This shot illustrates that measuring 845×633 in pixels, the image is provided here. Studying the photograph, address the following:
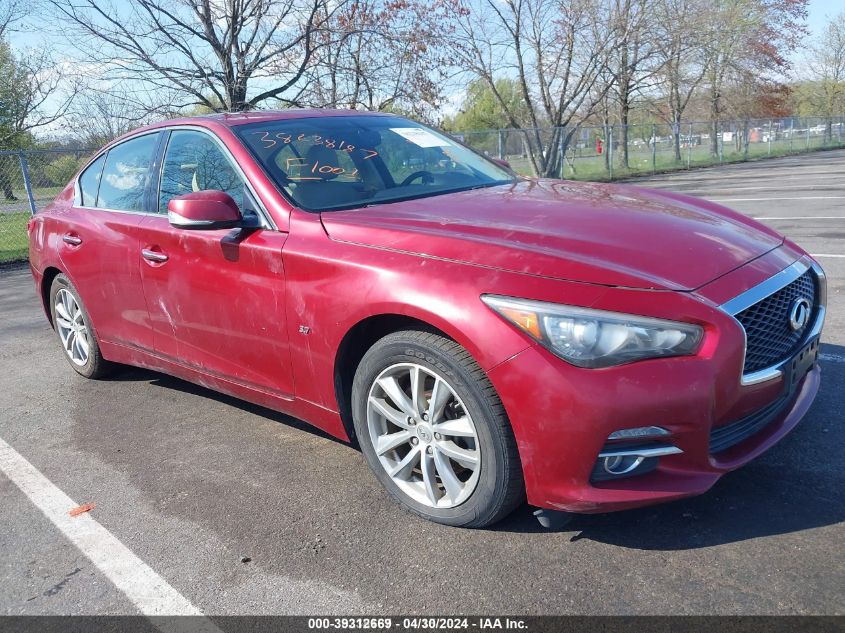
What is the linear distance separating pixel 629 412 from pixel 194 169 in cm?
273

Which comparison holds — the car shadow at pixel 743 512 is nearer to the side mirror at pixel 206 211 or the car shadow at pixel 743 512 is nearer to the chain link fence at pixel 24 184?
the side mirror at pixel 206 211

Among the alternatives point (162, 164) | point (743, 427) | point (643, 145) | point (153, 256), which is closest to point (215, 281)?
point (153, 256)

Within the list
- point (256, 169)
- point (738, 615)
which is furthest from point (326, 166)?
point (738, 615)

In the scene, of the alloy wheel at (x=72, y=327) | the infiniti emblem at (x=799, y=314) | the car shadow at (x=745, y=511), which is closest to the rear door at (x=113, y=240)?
the alloy wheel at (x=72, y=327)

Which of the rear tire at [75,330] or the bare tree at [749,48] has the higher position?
the bare tree at [749,48]

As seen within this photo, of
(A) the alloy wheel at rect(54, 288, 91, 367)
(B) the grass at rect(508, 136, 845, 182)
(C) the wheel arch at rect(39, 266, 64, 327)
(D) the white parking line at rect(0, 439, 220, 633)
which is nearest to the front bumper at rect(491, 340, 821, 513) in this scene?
(D) the white parking line at rect(0, 439, 220, 633)

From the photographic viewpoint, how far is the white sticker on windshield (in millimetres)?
4246

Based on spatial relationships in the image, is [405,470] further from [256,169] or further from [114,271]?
[114,271]

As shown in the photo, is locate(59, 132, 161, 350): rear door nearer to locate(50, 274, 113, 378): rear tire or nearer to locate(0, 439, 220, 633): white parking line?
locate(50, 274, 113, 378): rear tire

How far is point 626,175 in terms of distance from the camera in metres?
26.3

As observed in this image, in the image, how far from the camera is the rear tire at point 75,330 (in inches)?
192

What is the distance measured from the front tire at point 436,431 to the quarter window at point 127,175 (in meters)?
2.14

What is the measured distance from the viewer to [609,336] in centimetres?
237

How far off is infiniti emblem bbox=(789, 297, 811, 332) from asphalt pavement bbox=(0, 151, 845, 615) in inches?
26.0
